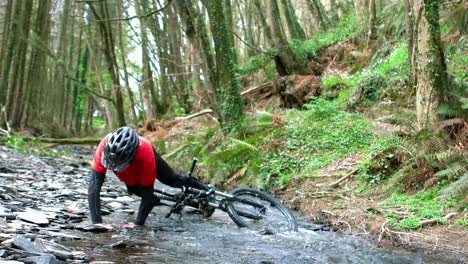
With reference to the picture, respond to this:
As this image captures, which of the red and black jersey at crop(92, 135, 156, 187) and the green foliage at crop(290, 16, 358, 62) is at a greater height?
the green foliage at crop(290, 16, 358, 62)

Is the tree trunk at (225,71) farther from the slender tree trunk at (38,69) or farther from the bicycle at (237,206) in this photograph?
the slender tree trunk at (38,69)

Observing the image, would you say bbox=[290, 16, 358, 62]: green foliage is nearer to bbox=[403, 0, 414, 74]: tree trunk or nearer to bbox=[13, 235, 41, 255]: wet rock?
bbox=[403, 0, 414, 74]: tree trunk

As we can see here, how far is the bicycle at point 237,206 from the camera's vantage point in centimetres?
680

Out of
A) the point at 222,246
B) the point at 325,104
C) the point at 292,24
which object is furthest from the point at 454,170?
the point at 292,24

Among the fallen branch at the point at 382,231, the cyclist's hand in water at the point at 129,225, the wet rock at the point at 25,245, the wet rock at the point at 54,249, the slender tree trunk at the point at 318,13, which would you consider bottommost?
the fallen branch at the point at 382,231

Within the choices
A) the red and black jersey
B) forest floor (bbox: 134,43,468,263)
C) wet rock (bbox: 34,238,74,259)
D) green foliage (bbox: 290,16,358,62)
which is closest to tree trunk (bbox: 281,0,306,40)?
green foliage (bbox: 290,16,358,62)

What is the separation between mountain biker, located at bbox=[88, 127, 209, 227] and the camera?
5633 mm

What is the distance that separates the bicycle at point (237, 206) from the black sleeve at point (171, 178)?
0.24 ft

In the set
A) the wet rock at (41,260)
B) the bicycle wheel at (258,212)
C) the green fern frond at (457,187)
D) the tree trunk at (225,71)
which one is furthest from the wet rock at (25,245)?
the tree trunk at (225,71)

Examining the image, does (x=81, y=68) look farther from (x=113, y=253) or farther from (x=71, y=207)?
(x=113, y=253)

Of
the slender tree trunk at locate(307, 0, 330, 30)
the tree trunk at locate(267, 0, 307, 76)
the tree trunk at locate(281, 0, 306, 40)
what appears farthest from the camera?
the slender tree trunk at locate(307, 0, 330, 30)

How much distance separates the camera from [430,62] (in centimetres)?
766

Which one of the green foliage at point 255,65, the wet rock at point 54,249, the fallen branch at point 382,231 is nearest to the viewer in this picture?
the wet rock at point 54,249

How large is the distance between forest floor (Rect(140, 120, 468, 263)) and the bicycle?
892 mm
